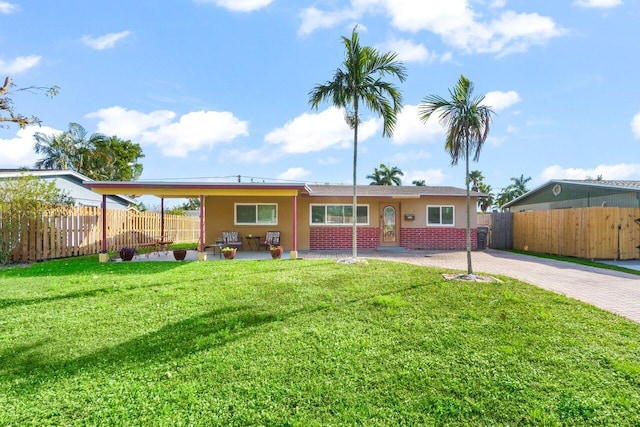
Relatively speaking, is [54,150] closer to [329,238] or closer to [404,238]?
[329,238]

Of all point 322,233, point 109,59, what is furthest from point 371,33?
point 109,59

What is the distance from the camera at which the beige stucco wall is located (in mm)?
15047

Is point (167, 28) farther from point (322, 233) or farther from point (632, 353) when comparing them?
point (632, 353)

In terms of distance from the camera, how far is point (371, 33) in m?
10.5

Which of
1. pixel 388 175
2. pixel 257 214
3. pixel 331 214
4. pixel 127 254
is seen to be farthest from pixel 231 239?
pixel 388 175

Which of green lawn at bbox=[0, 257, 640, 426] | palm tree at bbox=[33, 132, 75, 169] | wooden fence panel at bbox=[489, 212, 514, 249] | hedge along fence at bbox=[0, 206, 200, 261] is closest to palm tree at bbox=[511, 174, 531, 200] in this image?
wooden fence panel at bbox=[489, 212, 514, 249]

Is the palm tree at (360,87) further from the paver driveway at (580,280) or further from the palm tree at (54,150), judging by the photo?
the palm tree at (54,150)

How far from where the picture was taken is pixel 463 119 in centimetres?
788

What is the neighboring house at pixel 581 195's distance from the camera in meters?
14.1

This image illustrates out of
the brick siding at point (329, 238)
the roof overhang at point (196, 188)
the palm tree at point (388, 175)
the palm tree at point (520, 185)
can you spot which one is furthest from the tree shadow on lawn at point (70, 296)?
the palm tree at point (520, 185)

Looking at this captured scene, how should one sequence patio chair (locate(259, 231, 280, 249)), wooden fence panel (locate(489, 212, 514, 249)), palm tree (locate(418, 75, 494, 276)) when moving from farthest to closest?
1. wooden fence panel (locate(489, 212, 514, 249))
2. patio chair (locate(259, 231, 280, 249))
3. palm tree (locate(418, 75, 494, 276))

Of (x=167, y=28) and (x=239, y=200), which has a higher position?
(x=167, y=28)

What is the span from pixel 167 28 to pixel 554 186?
21.1m

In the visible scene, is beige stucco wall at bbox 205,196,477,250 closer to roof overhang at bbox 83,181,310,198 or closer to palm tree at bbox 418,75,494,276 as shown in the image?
roof overhang at bbox 83,181,310,198
